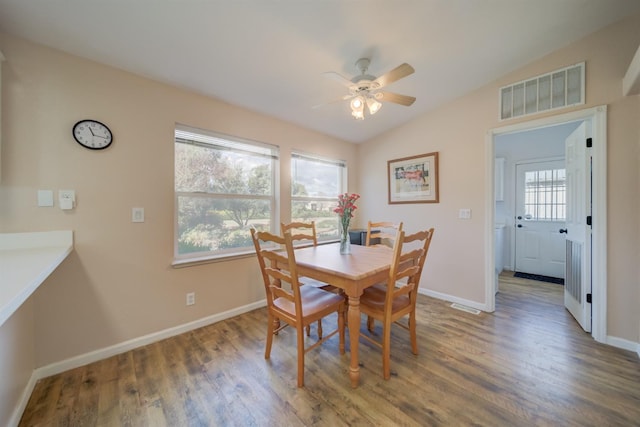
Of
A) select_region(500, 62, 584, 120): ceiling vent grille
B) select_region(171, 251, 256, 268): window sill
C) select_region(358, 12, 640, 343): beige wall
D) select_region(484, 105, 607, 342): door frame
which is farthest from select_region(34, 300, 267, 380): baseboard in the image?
select_region(500, 62, 584, 120): ceiling vent grille

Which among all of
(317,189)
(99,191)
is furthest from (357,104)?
(99,191)

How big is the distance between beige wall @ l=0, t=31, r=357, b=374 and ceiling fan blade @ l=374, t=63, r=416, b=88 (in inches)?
67.2

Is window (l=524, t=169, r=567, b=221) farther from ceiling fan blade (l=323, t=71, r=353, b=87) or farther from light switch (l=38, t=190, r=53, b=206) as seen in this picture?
light switch (l=38, t=190, r=53, b=206)

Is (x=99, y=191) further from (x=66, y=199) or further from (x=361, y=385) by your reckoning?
(x=361, y=385)

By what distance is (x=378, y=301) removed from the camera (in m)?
1.83

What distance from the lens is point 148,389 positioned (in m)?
1.58

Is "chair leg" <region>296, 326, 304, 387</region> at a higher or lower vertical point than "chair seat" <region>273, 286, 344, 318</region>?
lower

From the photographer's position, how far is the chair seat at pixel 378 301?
1.78 meters

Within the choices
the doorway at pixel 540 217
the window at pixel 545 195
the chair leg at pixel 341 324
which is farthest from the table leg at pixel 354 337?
the window at pixel 545 195

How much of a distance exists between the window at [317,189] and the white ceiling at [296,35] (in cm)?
108

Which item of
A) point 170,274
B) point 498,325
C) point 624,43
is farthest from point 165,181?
point 624,43

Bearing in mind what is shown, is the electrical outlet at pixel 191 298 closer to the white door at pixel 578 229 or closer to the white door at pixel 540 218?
the white door at pixel 578 229

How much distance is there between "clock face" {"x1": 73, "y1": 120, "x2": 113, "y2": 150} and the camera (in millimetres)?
1803

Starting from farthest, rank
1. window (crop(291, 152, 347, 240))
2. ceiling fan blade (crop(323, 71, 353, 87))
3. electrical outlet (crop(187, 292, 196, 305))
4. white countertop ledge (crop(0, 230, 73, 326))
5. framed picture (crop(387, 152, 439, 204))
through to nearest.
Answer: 1. window (crop(291, 152, 347, 240))
2. framed picture (crop(387, 152, 439, 204))
3. electrical outlet (crop(187, 292, 196, 305))
4. ceiling fan blade (crop(323, 71, 353, 87))
5. white countertop ledge (crop(0, 230, 73, 326))
